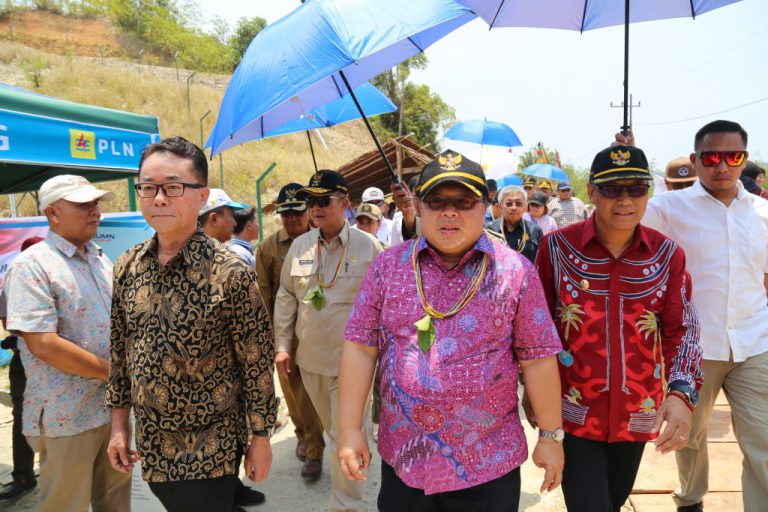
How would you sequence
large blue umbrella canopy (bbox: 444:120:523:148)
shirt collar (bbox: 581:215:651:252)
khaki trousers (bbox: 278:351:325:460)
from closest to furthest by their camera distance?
shirt collar (bbox: 581:215:651:252)
khaki trousers (bbox: 278:351:325:460)
large blue umbrella canopy (bbox: 444:120:523:148)

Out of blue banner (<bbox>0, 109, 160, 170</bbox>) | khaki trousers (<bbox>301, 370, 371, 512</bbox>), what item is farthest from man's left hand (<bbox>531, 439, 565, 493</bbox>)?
blue banner (<bbox>0, 109, 160, 170</bbox>)

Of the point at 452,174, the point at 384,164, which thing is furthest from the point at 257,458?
the point at 384,164

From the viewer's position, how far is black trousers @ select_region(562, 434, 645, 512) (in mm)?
2037

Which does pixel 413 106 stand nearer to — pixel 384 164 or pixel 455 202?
pixel 384 164

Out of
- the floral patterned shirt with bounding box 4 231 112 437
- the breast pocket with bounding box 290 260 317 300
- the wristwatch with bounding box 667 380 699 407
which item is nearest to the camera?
the wristwatch with bounding box 667 380 699 407

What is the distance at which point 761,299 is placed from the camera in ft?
8.59

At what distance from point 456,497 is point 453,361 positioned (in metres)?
0.50

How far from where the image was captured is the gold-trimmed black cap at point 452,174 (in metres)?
1.72

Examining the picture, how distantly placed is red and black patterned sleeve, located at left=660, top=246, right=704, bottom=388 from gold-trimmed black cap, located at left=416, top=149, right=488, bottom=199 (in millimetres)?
950

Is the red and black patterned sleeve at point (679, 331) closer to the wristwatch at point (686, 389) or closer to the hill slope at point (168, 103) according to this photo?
the wristwatch at point (686, 389)

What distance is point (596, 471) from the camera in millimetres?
2076

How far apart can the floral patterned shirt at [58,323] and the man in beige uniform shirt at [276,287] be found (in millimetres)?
1458

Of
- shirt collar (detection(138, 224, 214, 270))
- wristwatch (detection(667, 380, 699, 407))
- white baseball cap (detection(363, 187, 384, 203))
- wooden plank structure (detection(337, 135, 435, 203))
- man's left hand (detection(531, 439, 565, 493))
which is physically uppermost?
wooden plank structure (detection(337, 135, 435, 203))

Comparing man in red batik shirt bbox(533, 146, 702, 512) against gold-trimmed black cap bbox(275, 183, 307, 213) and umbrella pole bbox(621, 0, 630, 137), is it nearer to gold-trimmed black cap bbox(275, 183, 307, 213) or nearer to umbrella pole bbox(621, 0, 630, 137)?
umbrella pole bbox(621, 0, 630, 137)
